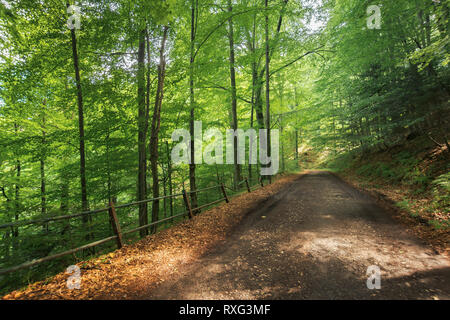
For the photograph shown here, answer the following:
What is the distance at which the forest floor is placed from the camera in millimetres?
2773

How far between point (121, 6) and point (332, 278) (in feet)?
33.3

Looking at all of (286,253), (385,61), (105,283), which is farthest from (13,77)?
(385,61)

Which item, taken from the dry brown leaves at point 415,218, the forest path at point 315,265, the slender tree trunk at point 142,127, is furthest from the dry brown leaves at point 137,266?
the dry brown leaves at point 415,218

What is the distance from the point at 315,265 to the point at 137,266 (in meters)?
3.63

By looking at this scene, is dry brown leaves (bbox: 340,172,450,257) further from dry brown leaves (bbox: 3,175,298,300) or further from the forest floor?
dry brown leaves (bbox: 3,175,298,300)

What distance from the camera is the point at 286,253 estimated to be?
12.6ft

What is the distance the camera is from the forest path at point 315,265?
2.72 meters

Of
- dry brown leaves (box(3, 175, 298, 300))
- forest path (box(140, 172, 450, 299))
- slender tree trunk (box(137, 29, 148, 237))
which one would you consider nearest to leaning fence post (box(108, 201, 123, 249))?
dry brown leaves (box(3, 175, 298, 300))

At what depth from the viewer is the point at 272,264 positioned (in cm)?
347

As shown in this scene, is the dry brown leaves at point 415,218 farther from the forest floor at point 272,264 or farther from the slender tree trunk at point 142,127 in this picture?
the slender tree trunk at point 142,127

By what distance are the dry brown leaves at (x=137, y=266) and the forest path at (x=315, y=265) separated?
309 mm

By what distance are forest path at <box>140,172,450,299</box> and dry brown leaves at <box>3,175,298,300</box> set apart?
31cm

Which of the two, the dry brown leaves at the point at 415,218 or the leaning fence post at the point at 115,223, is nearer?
the dry brown leaves at the point at 415,218
